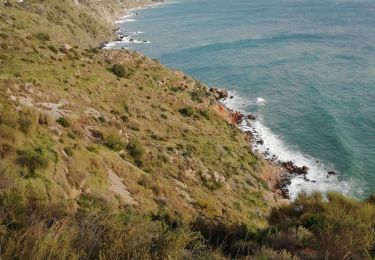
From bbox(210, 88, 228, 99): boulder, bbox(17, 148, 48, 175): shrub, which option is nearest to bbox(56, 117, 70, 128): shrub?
bbox(17, 148, 48, 175): shrub

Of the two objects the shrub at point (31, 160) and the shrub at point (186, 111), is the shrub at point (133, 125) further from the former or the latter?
the shrub at point (31, 160)

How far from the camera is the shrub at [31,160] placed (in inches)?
677

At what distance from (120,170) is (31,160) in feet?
20.9

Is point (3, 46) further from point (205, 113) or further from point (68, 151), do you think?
point (68, 151)

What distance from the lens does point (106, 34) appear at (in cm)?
13675

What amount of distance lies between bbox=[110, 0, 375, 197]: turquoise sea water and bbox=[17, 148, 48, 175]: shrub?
1182 inches

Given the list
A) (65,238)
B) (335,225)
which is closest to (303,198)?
(335,225)

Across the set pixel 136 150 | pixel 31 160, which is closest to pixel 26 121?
pixel 31 160

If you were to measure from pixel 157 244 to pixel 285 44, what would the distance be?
105 m

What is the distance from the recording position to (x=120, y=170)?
2305 centimetres

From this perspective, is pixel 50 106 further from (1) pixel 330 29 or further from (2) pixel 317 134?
(1) pixel 330 29

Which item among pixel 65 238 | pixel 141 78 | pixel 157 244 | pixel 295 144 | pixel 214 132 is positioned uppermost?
pixel 65 238

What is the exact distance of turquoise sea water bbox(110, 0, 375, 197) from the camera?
49.4 meters

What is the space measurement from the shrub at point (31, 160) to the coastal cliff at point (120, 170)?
43mm
